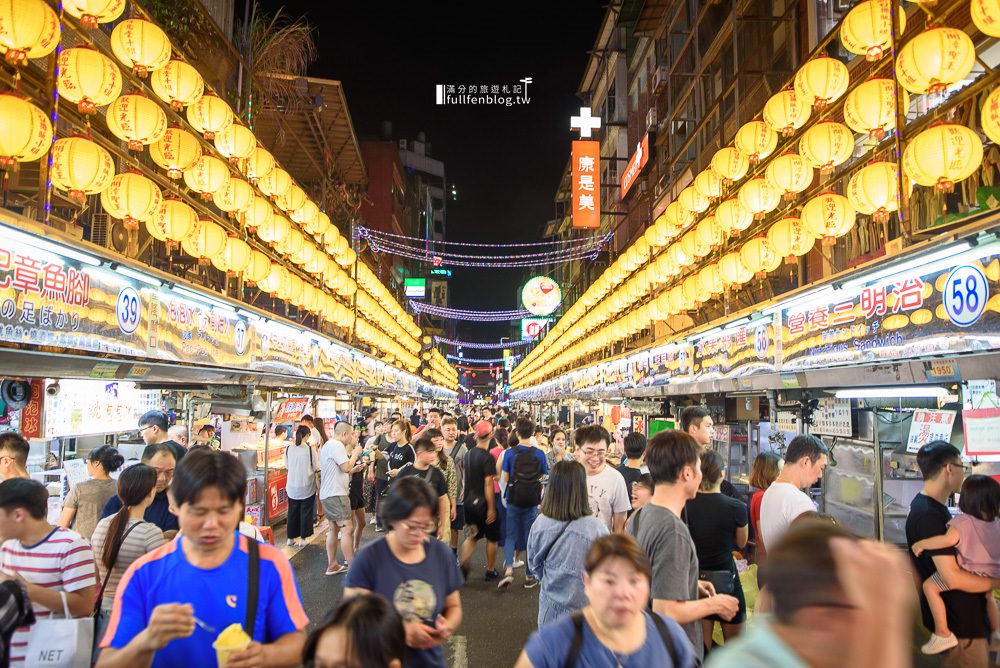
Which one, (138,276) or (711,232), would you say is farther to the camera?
(711,232)

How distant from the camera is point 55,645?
3250 mm

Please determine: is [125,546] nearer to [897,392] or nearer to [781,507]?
[781,507]

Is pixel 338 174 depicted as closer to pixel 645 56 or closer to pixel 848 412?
pixel 645 56

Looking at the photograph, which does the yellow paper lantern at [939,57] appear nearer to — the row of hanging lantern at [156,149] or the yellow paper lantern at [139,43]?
the row of hanging lantern at [156,149]

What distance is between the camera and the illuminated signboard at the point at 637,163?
2402 centimetres

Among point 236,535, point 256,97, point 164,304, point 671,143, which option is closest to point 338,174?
point 256,97

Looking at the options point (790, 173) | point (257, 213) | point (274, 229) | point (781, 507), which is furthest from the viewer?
point (274, 229)

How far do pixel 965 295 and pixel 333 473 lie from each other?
321 inches

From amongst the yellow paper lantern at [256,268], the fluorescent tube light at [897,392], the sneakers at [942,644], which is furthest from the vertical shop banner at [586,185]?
the sneakers at [942,644]

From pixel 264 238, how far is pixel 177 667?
11057 mm

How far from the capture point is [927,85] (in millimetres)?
6320

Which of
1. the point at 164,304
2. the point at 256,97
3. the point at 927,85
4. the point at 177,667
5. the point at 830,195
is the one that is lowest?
the point at 177,667

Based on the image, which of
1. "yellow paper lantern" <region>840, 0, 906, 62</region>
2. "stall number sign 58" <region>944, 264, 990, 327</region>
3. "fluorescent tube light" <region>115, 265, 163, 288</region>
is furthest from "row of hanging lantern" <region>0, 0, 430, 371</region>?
"stall number sign 58" <region>944, 264, 990, 327</region>

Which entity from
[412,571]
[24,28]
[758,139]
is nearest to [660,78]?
[758,139]
